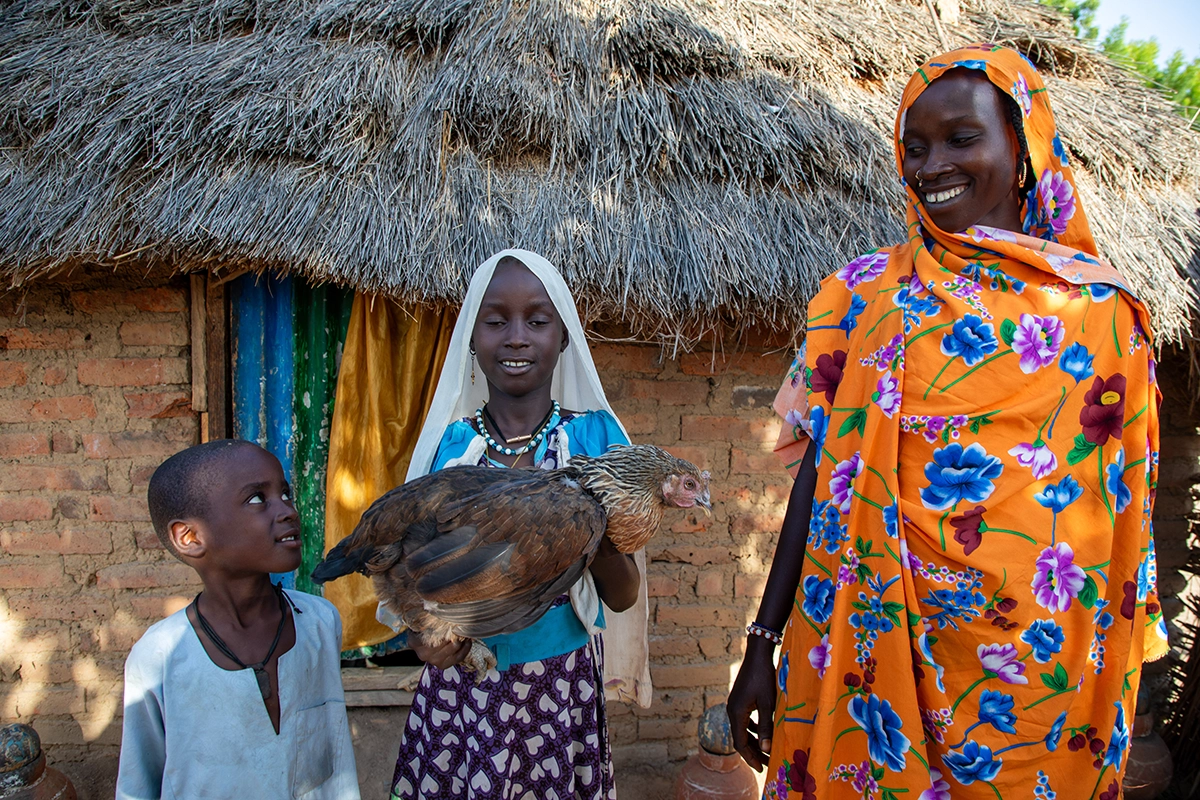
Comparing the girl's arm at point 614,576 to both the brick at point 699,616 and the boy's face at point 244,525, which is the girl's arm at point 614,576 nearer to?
the boy's face at point 244,525

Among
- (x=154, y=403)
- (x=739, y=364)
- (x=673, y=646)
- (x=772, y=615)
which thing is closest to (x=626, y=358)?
(x=739, y=364)

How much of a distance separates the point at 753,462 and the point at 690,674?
3.62 feet

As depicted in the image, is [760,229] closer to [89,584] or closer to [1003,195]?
[1003,195]

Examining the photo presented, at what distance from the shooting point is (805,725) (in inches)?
68.3

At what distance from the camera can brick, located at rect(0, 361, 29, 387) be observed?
322 cm

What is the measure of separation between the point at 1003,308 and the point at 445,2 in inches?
119

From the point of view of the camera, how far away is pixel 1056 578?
155 cm

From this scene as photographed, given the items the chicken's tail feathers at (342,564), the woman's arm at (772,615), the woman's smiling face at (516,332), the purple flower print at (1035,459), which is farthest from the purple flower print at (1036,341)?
the chicken's tail feathers at (342,564)

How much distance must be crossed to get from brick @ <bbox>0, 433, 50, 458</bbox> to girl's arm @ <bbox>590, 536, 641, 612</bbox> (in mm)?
2828

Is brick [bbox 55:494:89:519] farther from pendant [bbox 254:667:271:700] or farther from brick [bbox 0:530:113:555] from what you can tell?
pendant [bbox 254:667:271:700]

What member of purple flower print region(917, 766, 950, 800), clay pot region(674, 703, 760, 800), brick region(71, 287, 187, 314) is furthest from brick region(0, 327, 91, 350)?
purple flower print region(917, 766, 950, 800)

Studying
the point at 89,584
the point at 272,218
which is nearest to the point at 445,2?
the point at 272,218

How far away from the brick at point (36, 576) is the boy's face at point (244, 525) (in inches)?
78.1

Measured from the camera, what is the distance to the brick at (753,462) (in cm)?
357
